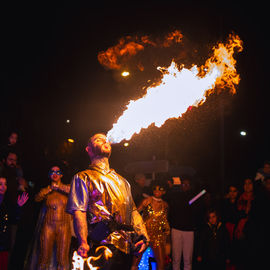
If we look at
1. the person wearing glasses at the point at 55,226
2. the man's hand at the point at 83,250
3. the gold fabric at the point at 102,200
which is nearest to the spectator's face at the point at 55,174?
the person wearing glasses at the point at 55,226

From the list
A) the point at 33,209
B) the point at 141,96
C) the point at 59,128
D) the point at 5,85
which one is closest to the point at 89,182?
the point at 141,96

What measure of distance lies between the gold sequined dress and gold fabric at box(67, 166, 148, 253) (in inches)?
165

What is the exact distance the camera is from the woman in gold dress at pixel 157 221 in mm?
7680

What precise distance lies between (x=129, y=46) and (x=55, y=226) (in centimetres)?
532

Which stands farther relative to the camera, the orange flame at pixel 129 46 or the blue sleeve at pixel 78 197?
the orange flame at pixel 129 46

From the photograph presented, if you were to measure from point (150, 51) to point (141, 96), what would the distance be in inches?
192

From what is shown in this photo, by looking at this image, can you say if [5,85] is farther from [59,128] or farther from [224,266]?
[224,266]

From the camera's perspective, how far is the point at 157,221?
25.6 ft

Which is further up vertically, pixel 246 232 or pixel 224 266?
pixel 246 232

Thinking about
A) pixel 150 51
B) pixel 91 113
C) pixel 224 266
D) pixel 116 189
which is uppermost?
pixel 150 51

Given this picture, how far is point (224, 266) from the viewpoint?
7.71 m

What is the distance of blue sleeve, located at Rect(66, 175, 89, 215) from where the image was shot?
3.35 m

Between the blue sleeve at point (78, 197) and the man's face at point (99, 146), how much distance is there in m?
0.43

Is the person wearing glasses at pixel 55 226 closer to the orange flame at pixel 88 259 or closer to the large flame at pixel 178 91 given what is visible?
the large flame at pixel 178 91
